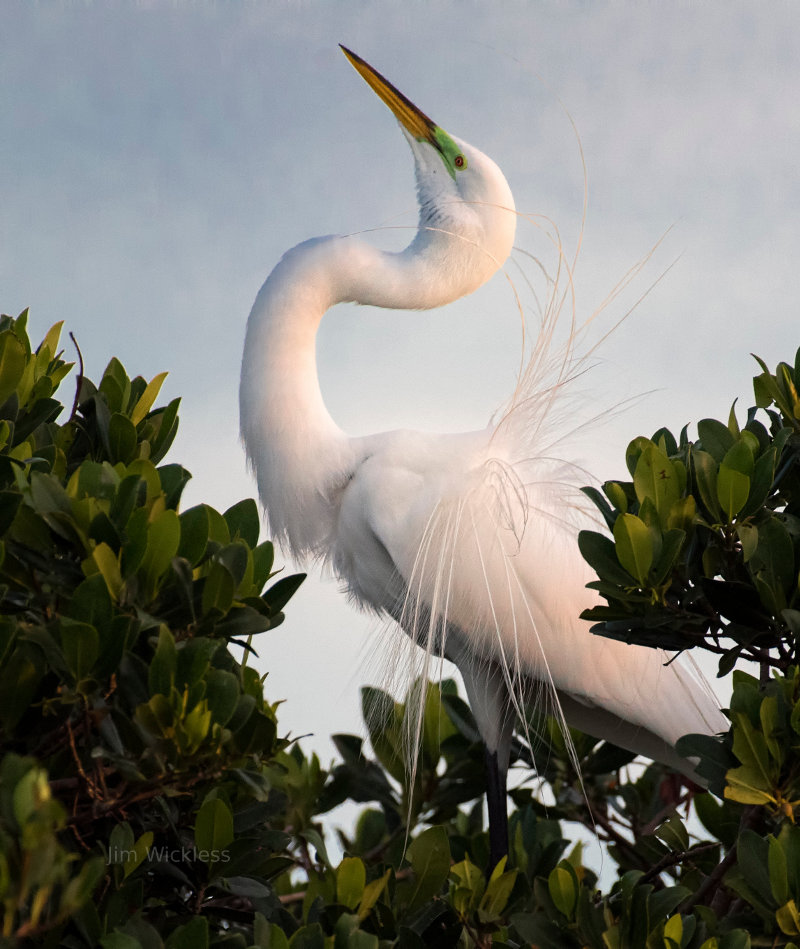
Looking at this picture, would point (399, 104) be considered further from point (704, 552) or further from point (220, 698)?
point (220, 698)

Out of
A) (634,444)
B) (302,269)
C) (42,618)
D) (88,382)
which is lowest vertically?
(42,618)

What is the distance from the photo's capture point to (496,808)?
2840mm

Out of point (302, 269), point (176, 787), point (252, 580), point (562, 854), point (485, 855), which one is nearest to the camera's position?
point (176, 787)

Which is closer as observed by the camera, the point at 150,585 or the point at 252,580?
the point at 150,585

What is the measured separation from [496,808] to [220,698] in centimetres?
173

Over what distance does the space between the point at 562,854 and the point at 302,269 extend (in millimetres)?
1851

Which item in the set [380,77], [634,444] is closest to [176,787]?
[634,444]

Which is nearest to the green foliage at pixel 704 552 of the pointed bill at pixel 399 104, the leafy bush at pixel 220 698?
the leafy bush at pixel 220 698

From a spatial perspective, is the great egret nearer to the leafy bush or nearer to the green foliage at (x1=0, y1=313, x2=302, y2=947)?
the leafy bush

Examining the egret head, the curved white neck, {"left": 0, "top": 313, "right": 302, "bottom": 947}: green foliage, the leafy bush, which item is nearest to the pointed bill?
the egret head

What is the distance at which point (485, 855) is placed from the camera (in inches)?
110

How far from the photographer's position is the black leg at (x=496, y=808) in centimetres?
274

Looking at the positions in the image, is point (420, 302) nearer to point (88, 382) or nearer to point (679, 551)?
point (88, 382)

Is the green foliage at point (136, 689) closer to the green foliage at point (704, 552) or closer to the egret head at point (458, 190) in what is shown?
the green foliage at point (704, 552)
